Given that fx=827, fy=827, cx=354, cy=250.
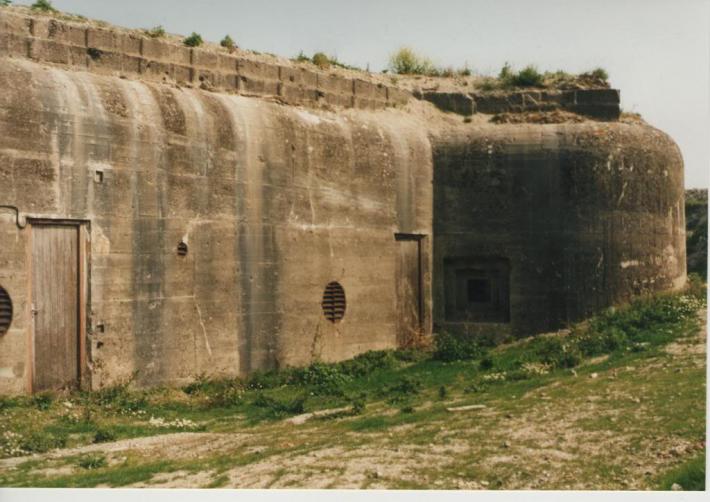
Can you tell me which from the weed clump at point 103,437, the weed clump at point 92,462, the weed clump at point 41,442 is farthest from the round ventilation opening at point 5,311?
the weed clump at point 92,462

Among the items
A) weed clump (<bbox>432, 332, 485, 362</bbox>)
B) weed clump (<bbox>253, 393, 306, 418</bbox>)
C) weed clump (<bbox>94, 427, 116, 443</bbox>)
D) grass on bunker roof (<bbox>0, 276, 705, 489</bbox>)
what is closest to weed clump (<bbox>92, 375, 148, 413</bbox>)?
grass on bunker roof (<bbox>0, 276, 705, 489</bbox>)

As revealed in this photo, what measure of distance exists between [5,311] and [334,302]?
4.97m

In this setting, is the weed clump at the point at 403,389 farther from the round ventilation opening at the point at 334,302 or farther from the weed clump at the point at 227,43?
the weed clump at the point at 227,43

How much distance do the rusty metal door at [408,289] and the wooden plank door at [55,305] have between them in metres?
5.63

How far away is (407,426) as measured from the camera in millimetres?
8305

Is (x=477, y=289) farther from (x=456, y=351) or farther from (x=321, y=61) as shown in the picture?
(x=321, y=61)

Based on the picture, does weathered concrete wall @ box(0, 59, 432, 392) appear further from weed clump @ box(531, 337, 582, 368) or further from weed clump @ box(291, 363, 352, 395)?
weed clump @ box(531, 337, 582, 368)

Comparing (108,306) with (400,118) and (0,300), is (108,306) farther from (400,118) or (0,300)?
(400,118)

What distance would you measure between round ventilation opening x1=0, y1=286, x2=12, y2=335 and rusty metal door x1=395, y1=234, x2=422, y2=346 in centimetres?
640

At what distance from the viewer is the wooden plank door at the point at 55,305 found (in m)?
9.30

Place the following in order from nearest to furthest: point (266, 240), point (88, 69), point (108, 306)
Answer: point (108, 306) < point (88, 69) < point (266, 240)

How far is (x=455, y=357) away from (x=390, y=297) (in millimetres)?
1512

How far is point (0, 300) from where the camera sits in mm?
8992

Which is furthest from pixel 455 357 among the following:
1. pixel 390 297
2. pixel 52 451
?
pixel 52 451
